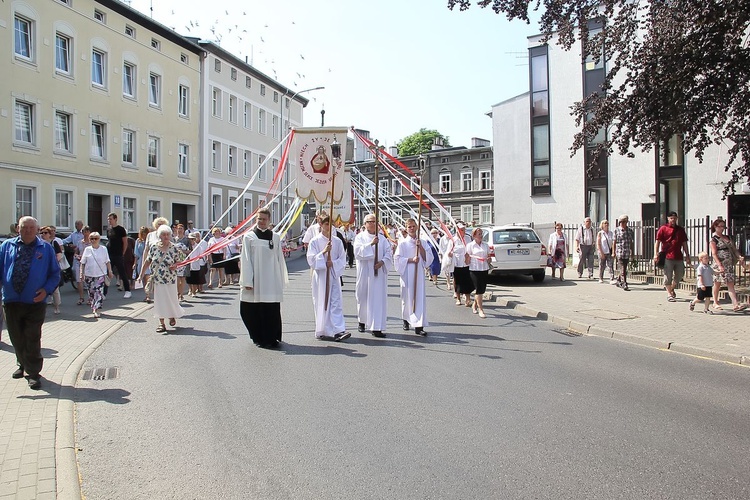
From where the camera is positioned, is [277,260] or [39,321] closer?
[39,321]

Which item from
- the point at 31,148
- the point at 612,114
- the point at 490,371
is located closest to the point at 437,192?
the point at 31,148

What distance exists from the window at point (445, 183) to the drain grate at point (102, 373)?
177 ft

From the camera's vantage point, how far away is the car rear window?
18.2 metres

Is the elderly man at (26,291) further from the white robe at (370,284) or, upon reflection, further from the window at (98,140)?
the window at (98,140)

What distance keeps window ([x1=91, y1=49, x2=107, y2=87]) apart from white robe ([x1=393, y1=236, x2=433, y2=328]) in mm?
23413

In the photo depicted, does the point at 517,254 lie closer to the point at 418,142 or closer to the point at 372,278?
the point at 372,278

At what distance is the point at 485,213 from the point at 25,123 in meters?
41.3

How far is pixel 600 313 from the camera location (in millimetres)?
11844

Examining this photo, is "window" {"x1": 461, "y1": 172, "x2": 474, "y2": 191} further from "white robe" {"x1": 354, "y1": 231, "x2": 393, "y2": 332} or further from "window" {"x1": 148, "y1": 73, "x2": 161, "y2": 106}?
"white robe" {"x1": 354, "y1": 231, "x2": 393, "y2": 332}

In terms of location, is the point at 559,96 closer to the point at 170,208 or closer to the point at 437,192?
the point at 170,208

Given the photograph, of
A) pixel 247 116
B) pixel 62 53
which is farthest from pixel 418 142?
pixel 62 53

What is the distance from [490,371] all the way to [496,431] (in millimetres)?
2246

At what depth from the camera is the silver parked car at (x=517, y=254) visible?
18.0m

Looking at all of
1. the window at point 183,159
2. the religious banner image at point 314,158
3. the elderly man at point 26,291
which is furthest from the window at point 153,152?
the elderly man at point 26,291
